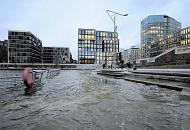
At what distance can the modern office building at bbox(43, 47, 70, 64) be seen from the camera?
614 ft

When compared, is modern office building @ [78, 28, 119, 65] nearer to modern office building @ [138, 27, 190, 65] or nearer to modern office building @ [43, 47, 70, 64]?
modern office building @ [138, 27, 190, 65]

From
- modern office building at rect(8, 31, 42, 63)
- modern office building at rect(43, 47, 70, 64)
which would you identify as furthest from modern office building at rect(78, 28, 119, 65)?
modern office building at rect(43, 47, 70, 64)

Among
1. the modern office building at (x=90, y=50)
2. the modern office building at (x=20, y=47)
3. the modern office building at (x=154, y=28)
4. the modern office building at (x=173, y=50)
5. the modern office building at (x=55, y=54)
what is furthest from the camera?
the modern office building at (x=55, y=54)

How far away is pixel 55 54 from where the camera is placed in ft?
614

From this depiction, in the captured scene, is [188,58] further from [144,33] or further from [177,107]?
[144,33]

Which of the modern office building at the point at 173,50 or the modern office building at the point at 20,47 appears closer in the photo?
the modern office building at the point at 173,50

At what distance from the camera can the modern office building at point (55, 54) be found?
18700 centimetres

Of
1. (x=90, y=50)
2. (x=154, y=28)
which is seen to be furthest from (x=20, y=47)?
(x=154, y=28)

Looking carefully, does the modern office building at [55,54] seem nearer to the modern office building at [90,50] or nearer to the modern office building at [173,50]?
the modern office building at [90,50]

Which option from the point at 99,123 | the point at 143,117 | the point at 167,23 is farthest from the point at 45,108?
the point at 167,23

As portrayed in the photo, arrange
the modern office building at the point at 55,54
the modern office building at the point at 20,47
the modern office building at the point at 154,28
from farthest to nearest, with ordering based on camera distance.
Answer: the modern office building at the point at 55,54 < the modern office building at the point at 154,28 < the modern office building at the point at 20,47

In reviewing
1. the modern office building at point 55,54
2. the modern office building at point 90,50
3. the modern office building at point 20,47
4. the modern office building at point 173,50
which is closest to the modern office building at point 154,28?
the modern office building at point 173,50

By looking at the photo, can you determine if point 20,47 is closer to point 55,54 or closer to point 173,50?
point 55,54

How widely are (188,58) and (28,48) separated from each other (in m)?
121
